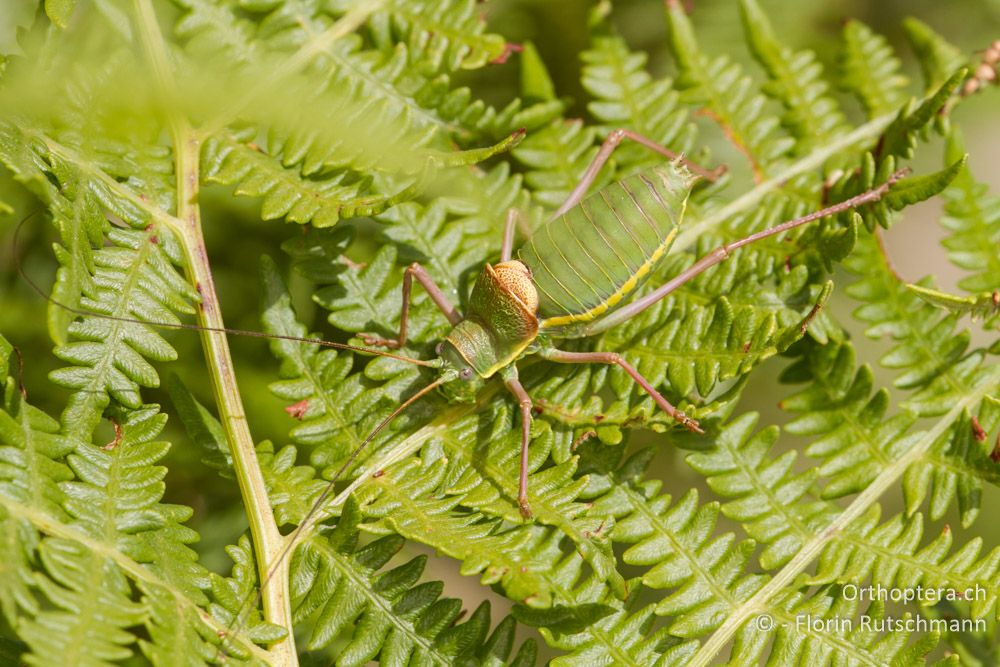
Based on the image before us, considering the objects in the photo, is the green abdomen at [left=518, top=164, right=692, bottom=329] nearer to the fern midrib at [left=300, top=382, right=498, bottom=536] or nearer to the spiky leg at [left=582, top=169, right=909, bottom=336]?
the spiky leg at [left=582, top=169, right=909, bottom=336]

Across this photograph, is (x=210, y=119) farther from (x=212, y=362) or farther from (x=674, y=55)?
(x=674, y=55)

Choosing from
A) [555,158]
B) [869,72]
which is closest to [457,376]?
[555,158]

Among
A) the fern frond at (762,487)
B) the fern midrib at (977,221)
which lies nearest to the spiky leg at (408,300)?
the fern frond at (762,487)

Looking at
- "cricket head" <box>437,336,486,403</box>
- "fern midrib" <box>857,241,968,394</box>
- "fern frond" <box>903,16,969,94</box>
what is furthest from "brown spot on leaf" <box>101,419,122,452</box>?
"fern frond" <box>903,16,969,94</box>

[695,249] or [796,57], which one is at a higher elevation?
[796,57]

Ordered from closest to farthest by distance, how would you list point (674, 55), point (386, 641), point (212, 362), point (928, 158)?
point (386, 641) → point (212, 362) → point (674, 55) → point (928, 158)

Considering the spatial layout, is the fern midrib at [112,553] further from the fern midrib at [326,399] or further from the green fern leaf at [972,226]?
the green fern leaf at [972,226]

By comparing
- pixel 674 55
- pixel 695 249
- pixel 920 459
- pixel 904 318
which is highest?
pixel 674 55

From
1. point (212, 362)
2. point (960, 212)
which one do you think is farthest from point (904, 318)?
point (212, 362)
